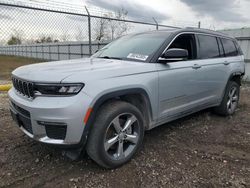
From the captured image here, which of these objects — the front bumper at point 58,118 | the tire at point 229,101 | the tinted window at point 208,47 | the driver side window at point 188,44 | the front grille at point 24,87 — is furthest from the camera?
the tire at point 229,101

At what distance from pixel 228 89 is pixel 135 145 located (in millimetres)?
2911

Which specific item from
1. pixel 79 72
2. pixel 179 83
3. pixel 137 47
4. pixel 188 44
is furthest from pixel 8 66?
pixel 79 72

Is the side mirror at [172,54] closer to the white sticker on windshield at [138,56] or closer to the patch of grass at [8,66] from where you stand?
the white sticker on windshield at [138,56]

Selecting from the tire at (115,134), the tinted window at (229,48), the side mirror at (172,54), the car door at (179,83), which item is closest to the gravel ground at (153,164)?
the tire at (115,134)

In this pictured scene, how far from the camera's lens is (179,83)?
136 inches

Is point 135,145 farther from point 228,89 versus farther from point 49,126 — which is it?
point 228,89

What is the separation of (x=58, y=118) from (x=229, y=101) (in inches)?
158

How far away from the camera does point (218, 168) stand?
9.53ft

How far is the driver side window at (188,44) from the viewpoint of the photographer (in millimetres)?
3742

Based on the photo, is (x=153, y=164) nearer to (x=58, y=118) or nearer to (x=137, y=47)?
(x=58, y=118)

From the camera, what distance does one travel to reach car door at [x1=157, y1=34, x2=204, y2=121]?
324 centimetres

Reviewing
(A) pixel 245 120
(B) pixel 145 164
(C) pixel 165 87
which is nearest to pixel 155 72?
(C) pixel 165 87

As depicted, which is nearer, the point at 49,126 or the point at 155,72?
the point at 49,126

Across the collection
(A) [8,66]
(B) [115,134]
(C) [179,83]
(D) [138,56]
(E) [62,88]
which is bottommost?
(A) [8,66]
